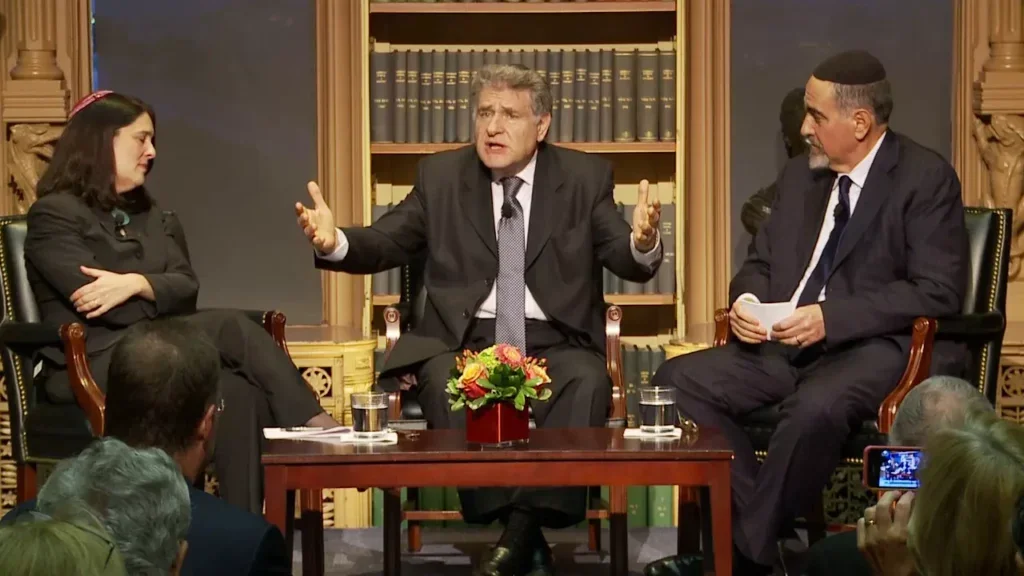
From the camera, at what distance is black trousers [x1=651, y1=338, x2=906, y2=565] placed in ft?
12.0

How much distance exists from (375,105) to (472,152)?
820mm

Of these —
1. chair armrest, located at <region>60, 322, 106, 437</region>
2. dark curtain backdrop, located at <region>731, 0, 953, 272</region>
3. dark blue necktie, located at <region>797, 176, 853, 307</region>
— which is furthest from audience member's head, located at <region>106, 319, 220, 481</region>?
dark curtain backdrop, located at <region>731, 0, 953, 272</region>

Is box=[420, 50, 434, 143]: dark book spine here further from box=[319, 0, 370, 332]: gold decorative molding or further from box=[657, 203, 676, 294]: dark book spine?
box=[657, 203, 676, 294]: dark book spine

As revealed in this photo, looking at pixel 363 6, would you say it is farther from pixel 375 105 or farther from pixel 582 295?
pixel 582 295

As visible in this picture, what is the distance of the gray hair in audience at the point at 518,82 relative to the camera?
4.17m

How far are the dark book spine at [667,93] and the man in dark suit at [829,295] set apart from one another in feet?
3.13

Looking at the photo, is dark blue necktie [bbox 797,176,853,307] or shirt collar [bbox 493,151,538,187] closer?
dark blue necktie [bbox 797,176,853,307]

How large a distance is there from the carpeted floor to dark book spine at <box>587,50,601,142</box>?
4.39 feet

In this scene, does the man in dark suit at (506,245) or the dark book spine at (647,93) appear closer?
the man in dark suit at (506,245)

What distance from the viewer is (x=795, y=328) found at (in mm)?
3811

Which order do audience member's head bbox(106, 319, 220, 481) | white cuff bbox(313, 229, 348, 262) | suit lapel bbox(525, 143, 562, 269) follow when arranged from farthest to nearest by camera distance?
suit lapel bbox(525, 143, 562, 269) → white cuff bbox(313, 229, 348, 262) → audience member's head bbox(106, 319, 220, 481)

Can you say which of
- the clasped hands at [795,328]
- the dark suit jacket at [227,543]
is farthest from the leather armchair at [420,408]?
the dark suit jacket at [227,543]

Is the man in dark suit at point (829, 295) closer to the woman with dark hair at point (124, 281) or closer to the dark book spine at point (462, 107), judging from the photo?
the woman with dark hair at point (124, 281)

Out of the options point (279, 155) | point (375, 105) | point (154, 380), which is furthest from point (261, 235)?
point (154, 380)
